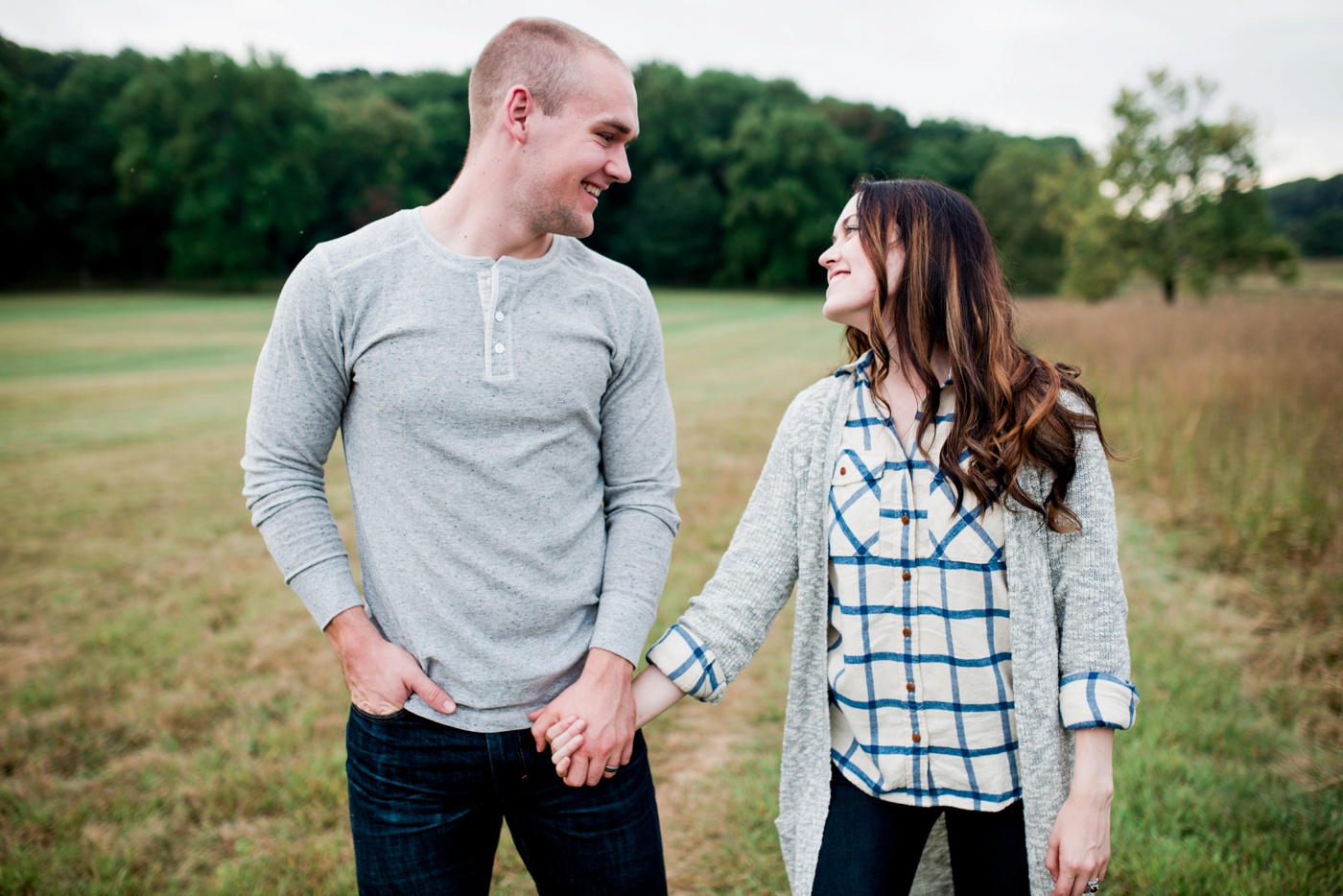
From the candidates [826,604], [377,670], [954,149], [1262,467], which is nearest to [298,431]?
[377,670]

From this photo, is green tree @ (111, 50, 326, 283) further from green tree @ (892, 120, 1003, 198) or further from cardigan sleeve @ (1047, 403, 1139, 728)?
cardigan sleeve @ (1047, 403, 1139, 728)

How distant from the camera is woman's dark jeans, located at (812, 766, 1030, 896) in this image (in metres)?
1.75

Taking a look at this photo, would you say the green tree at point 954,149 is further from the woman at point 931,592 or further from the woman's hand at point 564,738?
the woman's hand at point 564,738

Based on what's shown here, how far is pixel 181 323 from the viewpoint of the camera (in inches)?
1020

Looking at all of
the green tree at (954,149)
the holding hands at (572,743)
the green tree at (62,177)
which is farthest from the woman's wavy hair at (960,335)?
the green tree at (954,149)

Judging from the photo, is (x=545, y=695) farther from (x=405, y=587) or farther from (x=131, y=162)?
(x=131, y=162)

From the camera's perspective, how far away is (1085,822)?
1621 millimetres

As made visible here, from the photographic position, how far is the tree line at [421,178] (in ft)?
123

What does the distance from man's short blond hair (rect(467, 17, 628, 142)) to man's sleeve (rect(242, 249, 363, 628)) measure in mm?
532

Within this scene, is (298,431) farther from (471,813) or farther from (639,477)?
(471,813)

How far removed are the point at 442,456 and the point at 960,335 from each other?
3.55ft

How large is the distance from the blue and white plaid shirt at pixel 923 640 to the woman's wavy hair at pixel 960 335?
0.06 m

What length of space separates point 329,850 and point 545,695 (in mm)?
1997

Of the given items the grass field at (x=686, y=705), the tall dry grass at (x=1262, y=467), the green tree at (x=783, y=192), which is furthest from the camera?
the green tree at (x=783, y=192)
